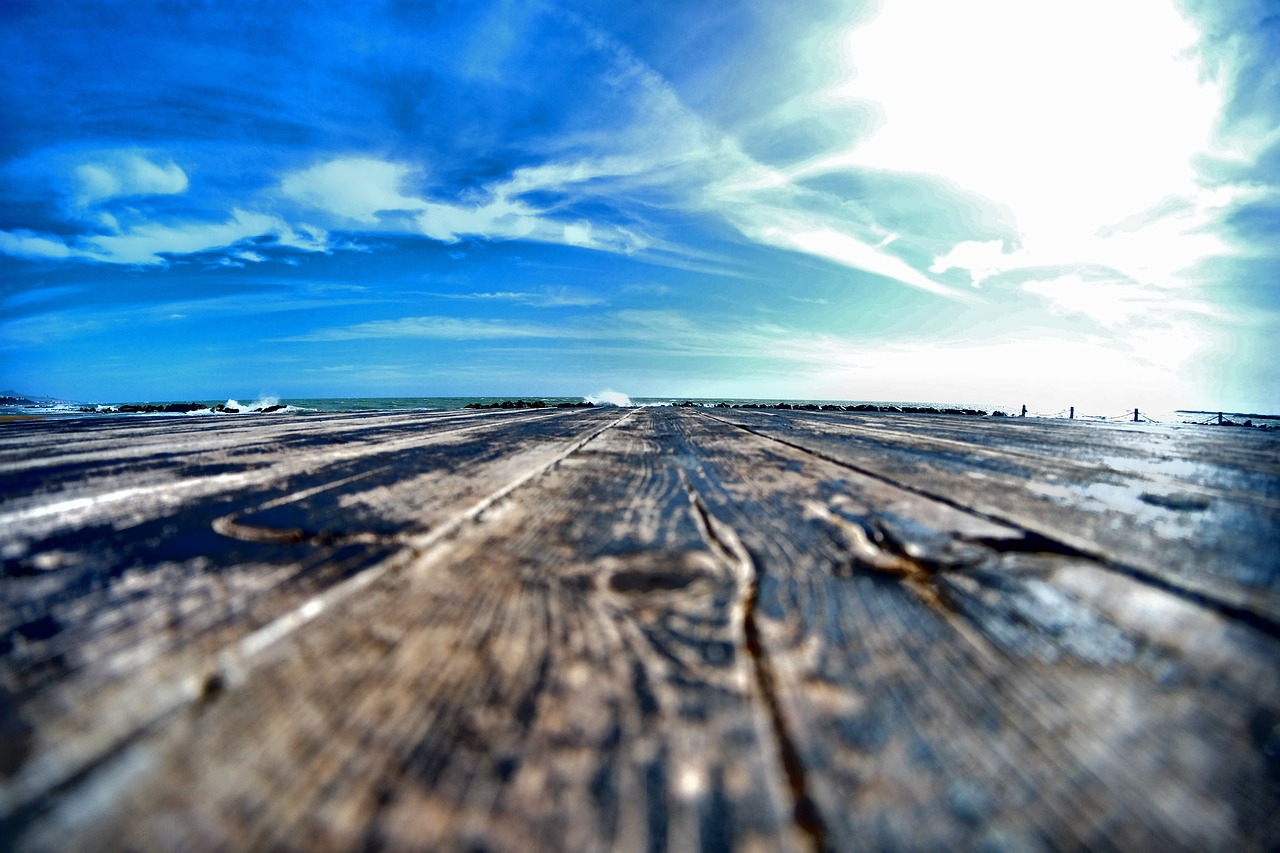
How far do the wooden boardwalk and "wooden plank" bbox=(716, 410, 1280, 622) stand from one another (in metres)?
0.01

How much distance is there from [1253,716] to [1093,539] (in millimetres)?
475

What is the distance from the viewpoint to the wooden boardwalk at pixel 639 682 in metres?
0.31

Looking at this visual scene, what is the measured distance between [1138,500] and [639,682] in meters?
1.31

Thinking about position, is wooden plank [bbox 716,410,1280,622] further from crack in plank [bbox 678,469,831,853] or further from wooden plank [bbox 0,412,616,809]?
wooden plank [bbox 0,412,616,809]

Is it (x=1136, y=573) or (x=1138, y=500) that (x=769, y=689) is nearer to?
(x=1136, y=573)

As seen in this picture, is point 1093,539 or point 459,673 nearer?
point 459,673

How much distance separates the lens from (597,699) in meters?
0.41

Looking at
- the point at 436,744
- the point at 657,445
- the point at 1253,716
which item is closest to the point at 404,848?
the point at 436,744

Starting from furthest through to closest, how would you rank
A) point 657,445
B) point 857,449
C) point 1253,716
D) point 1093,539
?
point 657,445, point 857,449, point 1093,539, point 1253,716

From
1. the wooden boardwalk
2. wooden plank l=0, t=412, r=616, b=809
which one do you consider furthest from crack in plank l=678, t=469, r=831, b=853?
wooden plank l=0, t=412, r=616, b=809

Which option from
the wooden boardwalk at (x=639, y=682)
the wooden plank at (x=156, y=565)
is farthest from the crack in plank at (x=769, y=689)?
the wooden plank at (x=156, y=565)

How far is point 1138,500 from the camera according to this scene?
1.14 m

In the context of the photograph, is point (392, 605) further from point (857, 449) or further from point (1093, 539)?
point (857, 449)

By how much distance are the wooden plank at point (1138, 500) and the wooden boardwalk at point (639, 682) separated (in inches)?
0.4
